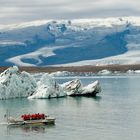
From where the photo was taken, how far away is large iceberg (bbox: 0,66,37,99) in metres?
114

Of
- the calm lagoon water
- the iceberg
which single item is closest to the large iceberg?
the iceberg

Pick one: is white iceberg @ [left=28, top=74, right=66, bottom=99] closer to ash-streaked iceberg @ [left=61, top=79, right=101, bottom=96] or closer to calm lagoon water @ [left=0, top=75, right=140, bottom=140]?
calm lagoon water @ [left=0, top=75, right=140, bottom=140]

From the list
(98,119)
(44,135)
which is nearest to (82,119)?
(98,119)

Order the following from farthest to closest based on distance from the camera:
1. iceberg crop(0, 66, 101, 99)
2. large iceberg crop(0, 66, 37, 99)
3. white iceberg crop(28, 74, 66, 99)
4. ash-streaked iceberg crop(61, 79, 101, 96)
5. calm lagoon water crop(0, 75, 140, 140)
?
ash-streaked iceberg crop(61, 79, 101, 96)
large iceberg crop(0, 66, 37, 99)
iceberg crop(0, 66, 101, 99)
white iceberg crop(28, 74, 66, 99)
calm lagoon water crop(0, 75, 140, 140)

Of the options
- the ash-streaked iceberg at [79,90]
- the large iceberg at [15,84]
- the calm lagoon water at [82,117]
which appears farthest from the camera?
the ash-streaked iceberg at [79,90]

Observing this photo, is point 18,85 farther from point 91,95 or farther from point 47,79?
point 91,95

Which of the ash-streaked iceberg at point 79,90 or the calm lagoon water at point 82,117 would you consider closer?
the calm lagoon water at point 82,117

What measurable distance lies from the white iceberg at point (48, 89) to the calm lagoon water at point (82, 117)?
254 cm

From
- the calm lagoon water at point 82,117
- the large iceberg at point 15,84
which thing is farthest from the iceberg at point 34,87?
the calm lagoon water at point 82,117

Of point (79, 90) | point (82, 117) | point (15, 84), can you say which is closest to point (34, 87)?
point (15, 84)

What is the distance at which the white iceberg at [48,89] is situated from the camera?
365 ft

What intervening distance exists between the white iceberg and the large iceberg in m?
2.81

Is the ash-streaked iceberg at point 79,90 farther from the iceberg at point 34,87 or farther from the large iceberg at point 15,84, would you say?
the large iceberg at point 15,84

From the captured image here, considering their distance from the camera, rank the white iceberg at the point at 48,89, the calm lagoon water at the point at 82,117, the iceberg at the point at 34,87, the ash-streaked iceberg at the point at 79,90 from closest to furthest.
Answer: the calm lagoon water at the point at 82,117, the white iceberg at the point at 48,89, the iceberg at the point at 34,87, the ash-streaked iceberg at the point at 79,90
